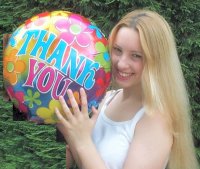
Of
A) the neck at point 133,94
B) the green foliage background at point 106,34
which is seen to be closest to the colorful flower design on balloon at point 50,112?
the neck at point 133,94

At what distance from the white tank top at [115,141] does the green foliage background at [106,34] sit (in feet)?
7.06

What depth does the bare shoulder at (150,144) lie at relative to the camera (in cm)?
190

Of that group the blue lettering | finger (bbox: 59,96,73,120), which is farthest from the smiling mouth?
the blue lettering

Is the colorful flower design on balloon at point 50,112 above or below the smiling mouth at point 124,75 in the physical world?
below

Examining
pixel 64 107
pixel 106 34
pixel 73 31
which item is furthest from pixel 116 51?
pixel 106 34

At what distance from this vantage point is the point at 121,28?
78.5 inches

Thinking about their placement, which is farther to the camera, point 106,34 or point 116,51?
point 106,34

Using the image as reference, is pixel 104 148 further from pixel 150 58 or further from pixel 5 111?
pixel 5 111

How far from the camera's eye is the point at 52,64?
1.88 metres

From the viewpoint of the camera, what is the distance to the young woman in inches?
74.7

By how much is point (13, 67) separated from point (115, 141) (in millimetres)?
558

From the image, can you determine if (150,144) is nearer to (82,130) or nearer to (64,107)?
(82,130)

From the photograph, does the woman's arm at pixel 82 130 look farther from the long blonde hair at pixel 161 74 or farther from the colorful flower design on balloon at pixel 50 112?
the long blonde hair at pixel 161 74

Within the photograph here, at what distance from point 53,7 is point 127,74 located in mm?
2695
